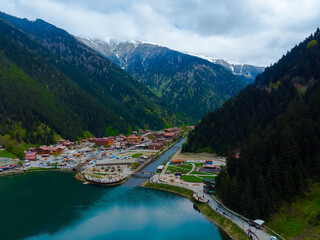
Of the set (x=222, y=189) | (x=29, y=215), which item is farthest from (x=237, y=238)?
(x=29, y=215)

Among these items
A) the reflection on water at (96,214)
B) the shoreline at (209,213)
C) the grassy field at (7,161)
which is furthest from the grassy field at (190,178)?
the grassy field at (7,161)

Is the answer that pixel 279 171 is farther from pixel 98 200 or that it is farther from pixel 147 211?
pixel 98 200

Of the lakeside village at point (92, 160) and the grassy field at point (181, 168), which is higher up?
the grassy field at point (181, 168)

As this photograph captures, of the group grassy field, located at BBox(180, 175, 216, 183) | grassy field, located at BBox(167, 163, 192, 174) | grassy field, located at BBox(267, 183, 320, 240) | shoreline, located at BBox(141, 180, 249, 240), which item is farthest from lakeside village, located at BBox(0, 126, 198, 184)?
grassy field, located at BBox(267, 183, 320, 240)

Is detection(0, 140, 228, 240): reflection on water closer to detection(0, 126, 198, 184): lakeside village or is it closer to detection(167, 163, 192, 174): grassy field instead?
detection(0, 126, 198, 184): lakeside village

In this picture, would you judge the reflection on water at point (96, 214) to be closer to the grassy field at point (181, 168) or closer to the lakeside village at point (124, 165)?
the lakeside village at point (124, 165)

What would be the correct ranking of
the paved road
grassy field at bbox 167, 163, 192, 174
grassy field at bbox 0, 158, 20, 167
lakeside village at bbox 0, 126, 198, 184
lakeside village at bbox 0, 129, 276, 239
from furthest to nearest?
grassy field at bbox 0, 158, 20, 167 → lakeside village at bbox 0, 126, 198, 184 → grassy field at bbox 167, 163, 192, 174 → lakeside village at bbox 0, 129, 276, 239 → the paved road

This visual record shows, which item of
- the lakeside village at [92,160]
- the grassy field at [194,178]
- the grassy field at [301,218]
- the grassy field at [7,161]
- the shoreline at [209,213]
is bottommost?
the grassy field at [7,161]

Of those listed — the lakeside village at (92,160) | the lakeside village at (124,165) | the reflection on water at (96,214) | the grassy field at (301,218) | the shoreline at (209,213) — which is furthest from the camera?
the lakeside village at (92,160)
